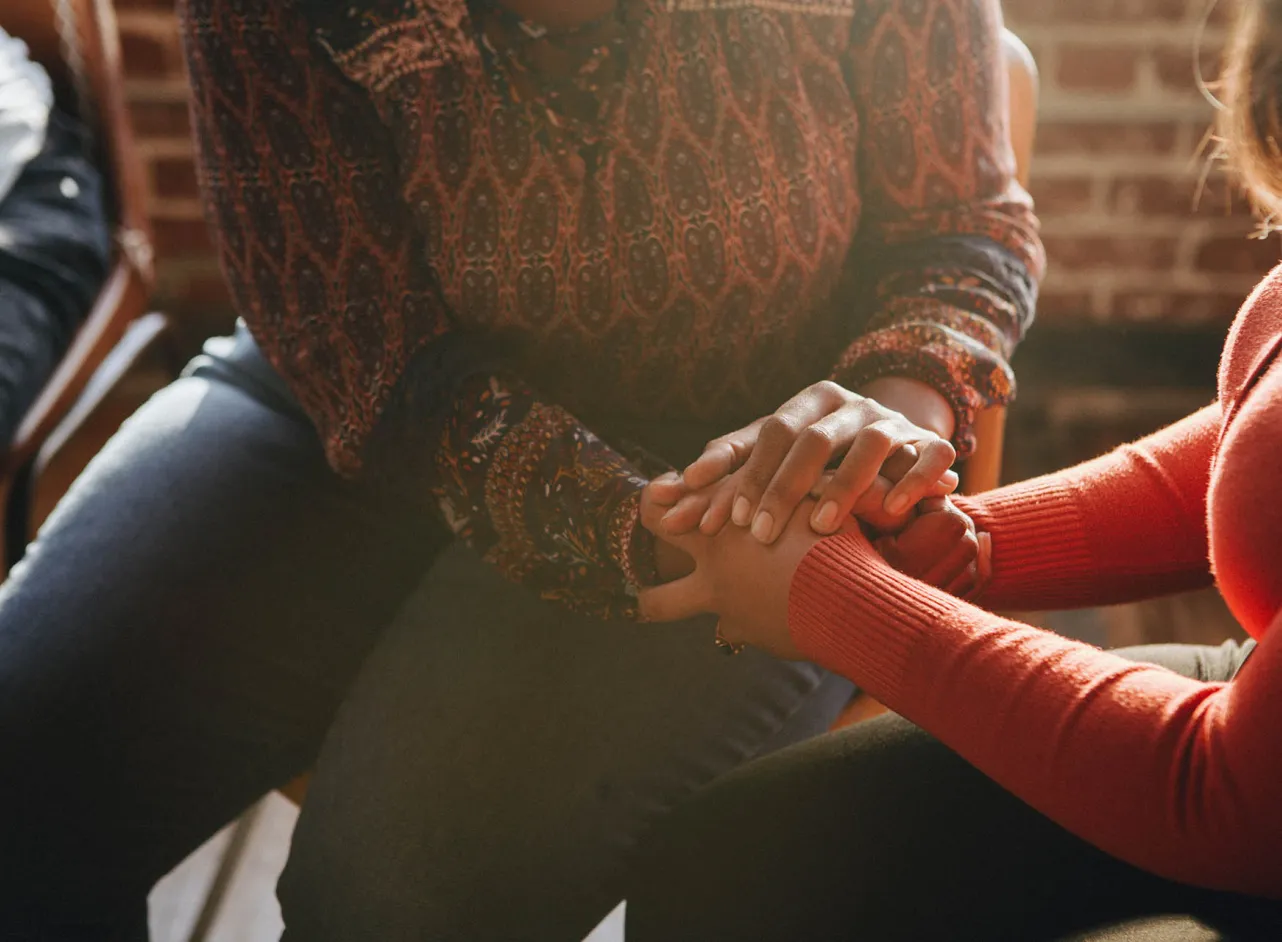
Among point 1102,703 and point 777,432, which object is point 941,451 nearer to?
point 777,432

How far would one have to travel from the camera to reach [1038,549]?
0.81m

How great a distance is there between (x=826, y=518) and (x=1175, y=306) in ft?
5.36

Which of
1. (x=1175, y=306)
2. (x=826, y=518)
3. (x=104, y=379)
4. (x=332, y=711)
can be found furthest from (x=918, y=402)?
(x=1175, y=306)

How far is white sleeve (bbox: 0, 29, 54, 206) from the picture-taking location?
138 cm

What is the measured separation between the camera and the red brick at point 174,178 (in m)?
2.03

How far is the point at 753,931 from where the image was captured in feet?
2.37

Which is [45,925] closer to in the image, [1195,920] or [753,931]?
[753,931]

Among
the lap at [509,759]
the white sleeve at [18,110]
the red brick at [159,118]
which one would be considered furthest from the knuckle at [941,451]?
the red brick at [159,118]

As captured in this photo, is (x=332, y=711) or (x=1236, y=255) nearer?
(x=332, y=711)

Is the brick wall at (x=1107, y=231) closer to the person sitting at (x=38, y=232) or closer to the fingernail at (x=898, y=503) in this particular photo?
the person sitting at (x=38, y=232)

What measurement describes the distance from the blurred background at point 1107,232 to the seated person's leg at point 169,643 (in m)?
1.18

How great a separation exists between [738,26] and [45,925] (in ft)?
2.83

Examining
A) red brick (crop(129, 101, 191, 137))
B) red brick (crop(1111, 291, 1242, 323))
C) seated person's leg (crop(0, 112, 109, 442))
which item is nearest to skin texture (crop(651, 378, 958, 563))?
seated person's leg (crop(0, 112, 109, 442))

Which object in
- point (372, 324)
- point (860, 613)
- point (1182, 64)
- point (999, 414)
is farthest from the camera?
point (1182, 64)
